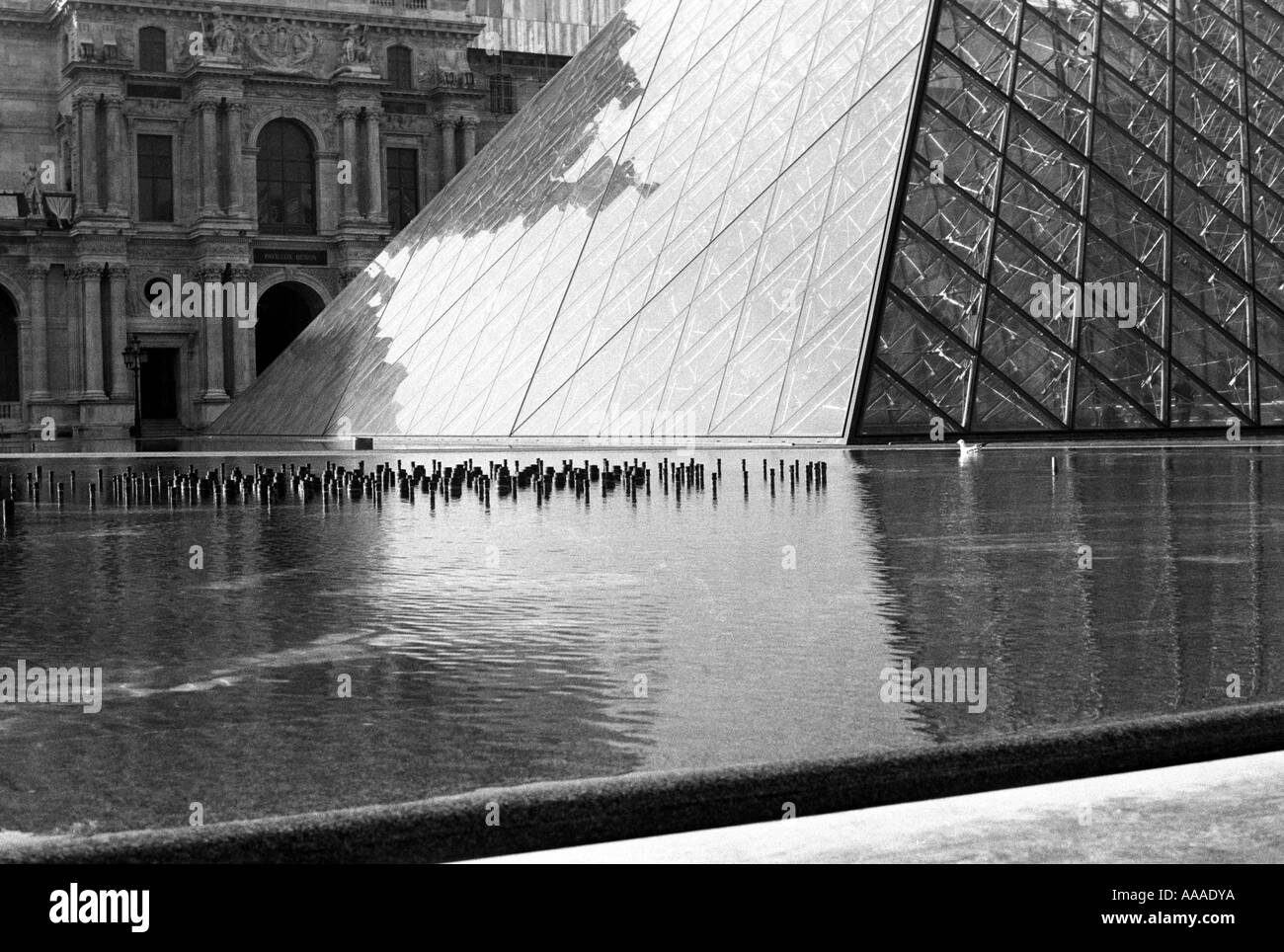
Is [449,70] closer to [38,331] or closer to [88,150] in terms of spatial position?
[88,150]

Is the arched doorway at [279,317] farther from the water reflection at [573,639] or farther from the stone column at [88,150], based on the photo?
the water reflection at [573,639]

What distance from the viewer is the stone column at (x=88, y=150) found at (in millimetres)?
66800

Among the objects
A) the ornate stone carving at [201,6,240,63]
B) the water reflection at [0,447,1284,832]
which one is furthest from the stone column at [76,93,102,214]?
the water reflection at [0,447,1284,832]

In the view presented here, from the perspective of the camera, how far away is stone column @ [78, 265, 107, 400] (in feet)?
219

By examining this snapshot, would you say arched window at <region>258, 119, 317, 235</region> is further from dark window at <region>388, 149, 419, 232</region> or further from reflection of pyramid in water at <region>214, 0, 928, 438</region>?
reflection of pyramid in water at <region>214, 0, 928, 438</region>

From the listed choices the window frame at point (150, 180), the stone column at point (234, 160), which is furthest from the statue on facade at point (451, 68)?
the window frame at point (150, 180)

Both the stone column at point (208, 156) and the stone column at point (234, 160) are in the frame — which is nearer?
the stone column at point (208, 156)

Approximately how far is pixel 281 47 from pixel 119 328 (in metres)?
12.6

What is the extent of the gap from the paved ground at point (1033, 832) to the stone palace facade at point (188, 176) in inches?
2460

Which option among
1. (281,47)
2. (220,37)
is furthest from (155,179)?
(281,47)

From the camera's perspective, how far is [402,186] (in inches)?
2884

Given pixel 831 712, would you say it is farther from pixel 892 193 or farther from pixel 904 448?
pixel 892 193

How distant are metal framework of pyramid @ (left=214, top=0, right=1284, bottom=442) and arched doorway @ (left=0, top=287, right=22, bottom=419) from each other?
33.4 m
